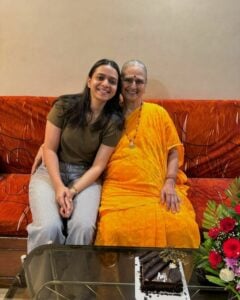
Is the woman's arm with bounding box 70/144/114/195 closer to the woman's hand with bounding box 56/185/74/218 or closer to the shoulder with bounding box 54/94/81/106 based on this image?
the woman's hand with bounding box 56/185/74/218

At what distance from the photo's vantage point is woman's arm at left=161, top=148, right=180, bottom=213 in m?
1.65

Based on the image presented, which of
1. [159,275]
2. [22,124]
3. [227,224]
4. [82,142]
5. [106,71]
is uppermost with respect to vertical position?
[106,71]

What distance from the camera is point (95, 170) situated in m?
1.75

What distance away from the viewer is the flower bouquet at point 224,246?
0.94 metres

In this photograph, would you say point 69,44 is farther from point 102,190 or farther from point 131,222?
point 131,222

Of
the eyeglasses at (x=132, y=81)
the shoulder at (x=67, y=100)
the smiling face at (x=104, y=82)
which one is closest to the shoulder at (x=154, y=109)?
the eyeglasses at (x=132, y=81)

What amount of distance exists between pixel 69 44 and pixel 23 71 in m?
0.36

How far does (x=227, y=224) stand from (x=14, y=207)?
1.13 metres

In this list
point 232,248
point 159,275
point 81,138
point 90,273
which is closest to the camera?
point 232,248

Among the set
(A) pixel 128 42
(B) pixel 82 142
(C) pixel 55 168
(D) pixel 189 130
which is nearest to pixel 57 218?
(C) pixel 55 168

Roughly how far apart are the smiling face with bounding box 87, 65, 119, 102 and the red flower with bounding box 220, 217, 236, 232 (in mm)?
991

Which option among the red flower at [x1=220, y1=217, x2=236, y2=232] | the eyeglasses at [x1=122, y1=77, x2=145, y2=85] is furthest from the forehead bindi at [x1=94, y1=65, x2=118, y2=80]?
the red flower at [x1=220, y1=217, x2=236, y2=232]

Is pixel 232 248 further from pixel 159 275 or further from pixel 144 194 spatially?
pixel 144 194

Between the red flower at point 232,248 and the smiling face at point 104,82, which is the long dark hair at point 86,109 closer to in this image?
the smiling face at point 104,82
